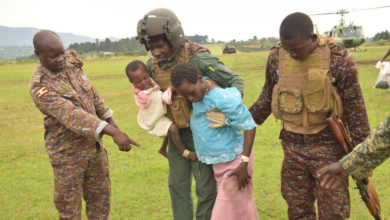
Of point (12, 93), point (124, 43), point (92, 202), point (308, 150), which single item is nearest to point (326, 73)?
point (308, 150)

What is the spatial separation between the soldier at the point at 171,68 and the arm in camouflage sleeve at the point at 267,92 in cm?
28

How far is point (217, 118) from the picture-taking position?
9.34 feet

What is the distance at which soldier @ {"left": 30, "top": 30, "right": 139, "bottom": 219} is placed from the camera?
9.98 feet

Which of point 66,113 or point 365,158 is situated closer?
point 365,158

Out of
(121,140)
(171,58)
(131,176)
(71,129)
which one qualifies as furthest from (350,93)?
(131,176)

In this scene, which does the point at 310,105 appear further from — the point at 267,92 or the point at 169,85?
the point at 169,85

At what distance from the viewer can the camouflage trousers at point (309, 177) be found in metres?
2.82

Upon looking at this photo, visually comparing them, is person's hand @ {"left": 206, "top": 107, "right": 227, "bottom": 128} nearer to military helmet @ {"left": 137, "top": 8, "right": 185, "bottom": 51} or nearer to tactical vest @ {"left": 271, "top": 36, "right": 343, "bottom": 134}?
tactical vest @ {"left": 271, "top": 36, "right": 343, "bottom": 134}

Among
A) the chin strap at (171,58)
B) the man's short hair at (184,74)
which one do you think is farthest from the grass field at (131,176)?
the man's short hair at (184,74)

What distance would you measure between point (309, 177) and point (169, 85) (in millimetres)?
1554

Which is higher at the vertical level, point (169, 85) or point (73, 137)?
point (169, 85)

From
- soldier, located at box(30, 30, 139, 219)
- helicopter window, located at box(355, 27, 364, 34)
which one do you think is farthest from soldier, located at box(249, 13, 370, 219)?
helicopter window, located at box(355, 27, 364, 34)

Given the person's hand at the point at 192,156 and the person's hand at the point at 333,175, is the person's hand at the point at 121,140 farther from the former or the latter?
the person's hand at the point at 333,175

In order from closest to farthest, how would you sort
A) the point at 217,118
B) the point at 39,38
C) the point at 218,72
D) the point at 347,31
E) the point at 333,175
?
1. the point at 333,175
2. the point at 217,118
3. the point at 39,38
4. the point at 218,72
5. the point at 347,31
